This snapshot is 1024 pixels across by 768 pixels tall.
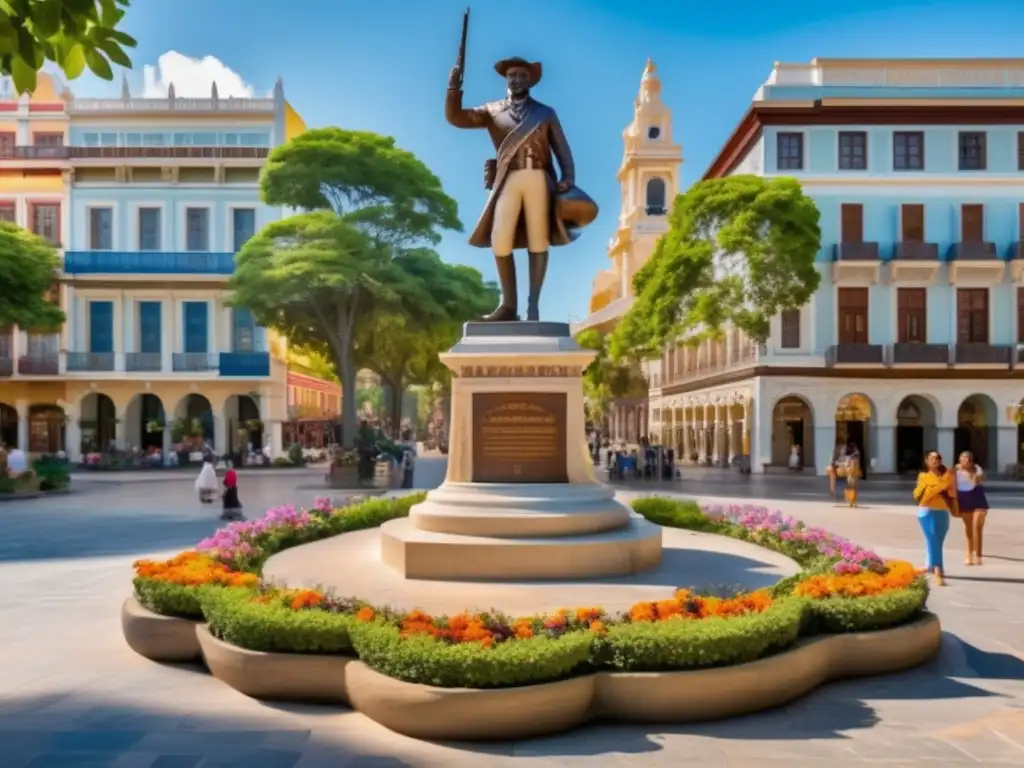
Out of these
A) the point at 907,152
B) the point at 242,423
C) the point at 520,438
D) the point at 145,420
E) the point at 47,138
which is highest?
the point at 47,138

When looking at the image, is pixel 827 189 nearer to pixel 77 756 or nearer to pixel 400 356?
pixel 400 356

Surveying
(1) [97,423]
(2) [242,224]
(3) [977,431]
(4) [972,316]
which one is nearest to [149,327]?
(1) [97,423]

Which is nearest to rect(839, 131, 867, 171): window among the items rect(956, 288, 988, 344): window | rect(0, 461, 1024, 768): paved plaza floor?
rect(956, 288, 988, 344): window

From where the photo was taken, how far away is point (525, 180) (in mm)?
11477

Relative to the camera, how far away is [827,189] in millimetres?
37438

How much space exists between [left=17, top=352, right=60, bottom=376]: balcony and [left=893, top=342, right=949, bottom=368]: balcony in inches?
1486

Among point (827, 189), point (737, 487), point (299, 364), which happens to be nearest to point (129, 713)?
point (737, 487)

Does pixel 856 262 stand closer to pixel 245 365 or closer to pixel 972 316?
pixel 972 316

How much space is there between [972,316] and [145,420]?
126 feet

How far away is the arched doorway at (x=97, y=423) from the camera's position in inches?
1785

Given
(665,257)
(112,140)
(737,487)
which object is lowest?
(737,487)

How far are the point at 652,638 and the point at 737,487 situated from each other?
2501 cm

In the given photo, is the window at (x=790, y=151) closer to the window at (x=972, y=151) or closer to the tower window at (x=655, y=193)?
the window at (x=972, y=151)

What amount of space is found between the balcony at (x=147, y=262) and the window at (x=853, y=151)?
27.9m
